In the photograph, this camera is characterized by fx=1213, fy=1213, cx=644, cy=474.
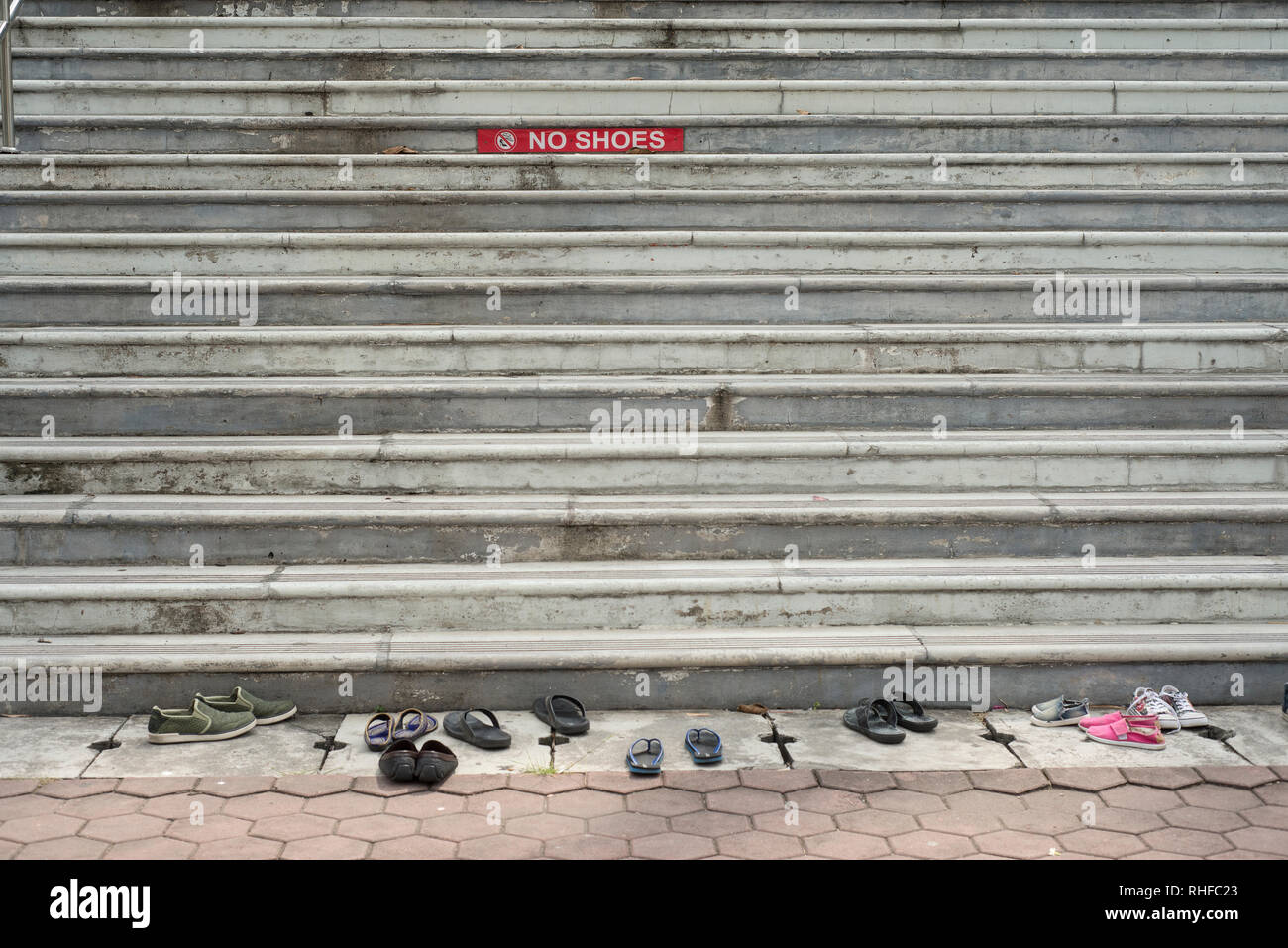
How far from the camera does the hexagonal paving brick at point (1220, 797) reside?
3.80m

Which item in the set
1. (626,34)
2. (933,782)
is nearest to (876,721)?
(933,782)

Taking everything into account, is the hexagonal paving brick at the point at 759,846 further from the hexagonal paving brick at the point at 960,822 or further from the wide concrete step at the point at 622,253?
the wide concrete step at the point at 622,253

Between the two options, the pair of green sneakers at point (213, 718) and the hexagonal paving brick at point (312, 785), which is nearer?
the hexagonal paving brick at point (312, 785)

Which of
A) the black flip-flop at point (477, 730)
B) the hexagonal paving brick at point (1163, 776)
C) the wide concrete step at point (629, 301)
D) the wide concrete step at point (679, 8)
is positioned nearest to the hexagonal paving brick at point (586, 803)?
the black flip-flop at point (477, 730)

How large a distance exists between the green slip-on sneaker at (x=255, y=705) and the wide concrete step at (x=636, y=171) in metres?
3.25

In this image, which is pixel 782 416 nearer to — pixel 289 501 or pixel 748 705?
pixel 748 705

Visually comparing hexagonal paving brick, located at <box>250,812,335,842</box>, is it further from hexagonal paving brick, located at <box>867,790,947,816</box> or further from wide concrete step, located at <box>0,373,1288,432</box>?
wide concrete step, located at <box>0,373,1288,432</box>

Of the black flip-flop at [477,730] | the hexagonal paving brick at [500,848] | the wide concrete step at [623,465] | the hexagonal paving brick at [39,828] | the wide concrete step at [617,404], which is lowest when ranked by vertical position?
the hexagonal paving brick at [500,848]

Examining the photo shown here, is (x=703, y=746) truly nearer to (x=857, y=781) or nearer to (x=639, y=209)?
(x=857, y=781)

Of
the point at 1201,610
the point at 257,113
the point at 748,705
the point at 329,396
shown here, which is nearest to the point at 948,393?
the point at 1201,610

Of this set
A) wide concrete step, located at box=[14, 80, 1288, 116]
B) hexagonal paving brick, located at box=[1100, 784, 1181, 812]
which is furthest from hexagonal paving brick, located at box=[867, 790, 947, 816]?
wide concrete step, located at box=[14, 80, 1288, 116]

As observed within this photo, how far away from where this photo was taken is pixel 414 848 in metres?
3.52

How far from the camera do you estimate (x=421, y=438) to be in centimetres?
536

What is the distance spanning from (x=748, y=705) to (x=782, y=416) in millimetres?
1520
